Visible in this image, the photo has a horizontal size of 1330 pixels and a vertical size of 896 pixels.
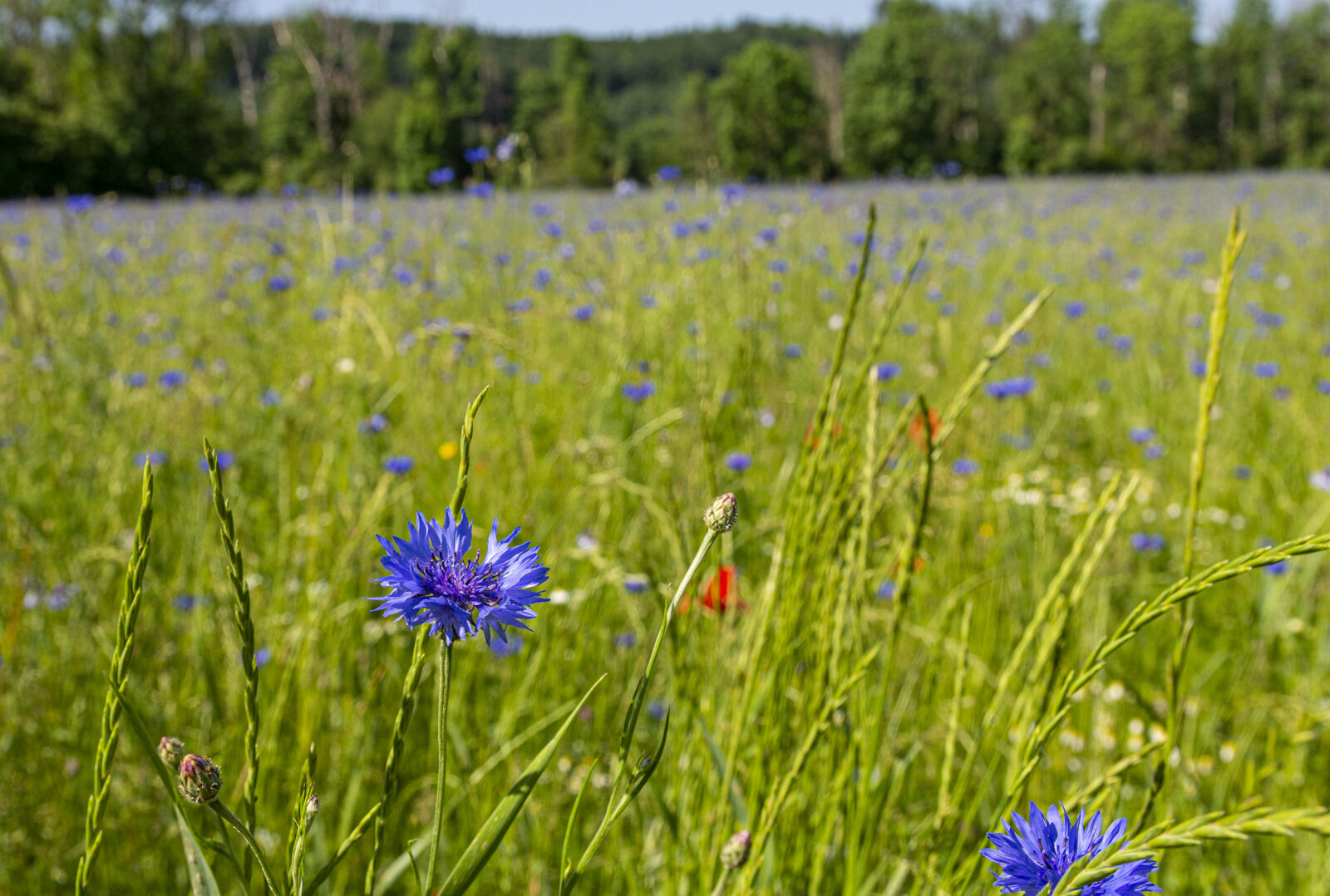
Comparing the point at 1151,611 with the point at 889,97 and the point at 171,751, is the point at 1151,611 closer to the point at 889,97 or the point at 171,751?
the point at 171,751

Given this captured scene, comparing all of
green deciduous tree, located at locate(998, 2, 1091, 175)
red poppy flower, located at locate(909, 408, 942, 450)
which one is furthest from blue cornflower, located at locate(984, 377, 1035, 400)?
green deciduous tree, located at locate(998, 2, 1091, 175)

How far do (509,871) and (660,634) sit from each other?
0.64 meters

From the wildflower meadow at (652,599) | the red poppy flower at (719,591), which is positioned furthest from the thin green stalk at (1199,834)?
the red poppy flower at (719,591)

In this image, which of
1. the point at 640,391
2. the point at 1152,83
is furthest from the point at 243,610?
the point at 1152,83

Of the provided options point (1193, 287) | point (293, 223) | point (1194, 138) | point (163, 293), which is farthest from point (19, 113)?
point (1194, 138)

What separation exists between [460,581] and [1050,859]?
0.25m

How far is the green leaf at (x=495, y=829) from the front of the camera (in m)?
0.33

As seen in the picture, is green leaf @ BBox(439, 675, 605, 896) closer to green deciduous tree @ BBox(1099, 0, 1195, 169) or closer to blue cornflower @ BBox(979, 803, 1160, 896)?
blue cornflower @ BBox(979, 803, 1160, 896)

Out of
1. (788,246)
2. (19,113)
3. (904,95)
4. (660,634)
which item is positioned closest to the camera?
(660,634)

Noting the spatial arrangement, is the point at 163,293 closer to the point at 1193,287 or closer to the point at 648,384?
the point at 648,384

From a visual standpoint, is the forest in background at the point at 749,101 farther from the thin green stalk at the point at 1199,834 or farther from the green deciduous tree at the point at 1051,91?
the thin green stalk at the point at 1199,834

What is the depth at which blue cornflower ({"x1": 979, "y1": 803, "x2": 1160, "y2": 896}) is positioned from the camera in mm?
314

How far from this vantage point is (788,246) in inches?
177

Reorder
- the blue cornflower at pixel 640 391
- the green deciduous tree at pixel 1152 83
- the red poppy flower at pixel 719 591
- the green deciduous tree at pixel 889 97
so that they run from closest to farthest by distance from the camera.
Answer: the red poppy flower at pixel 719 591
the blue cornflower at pixel 640 391
the green deciduous tree at pixel 889 97
the green deciduous tree at pixel 1152 83
